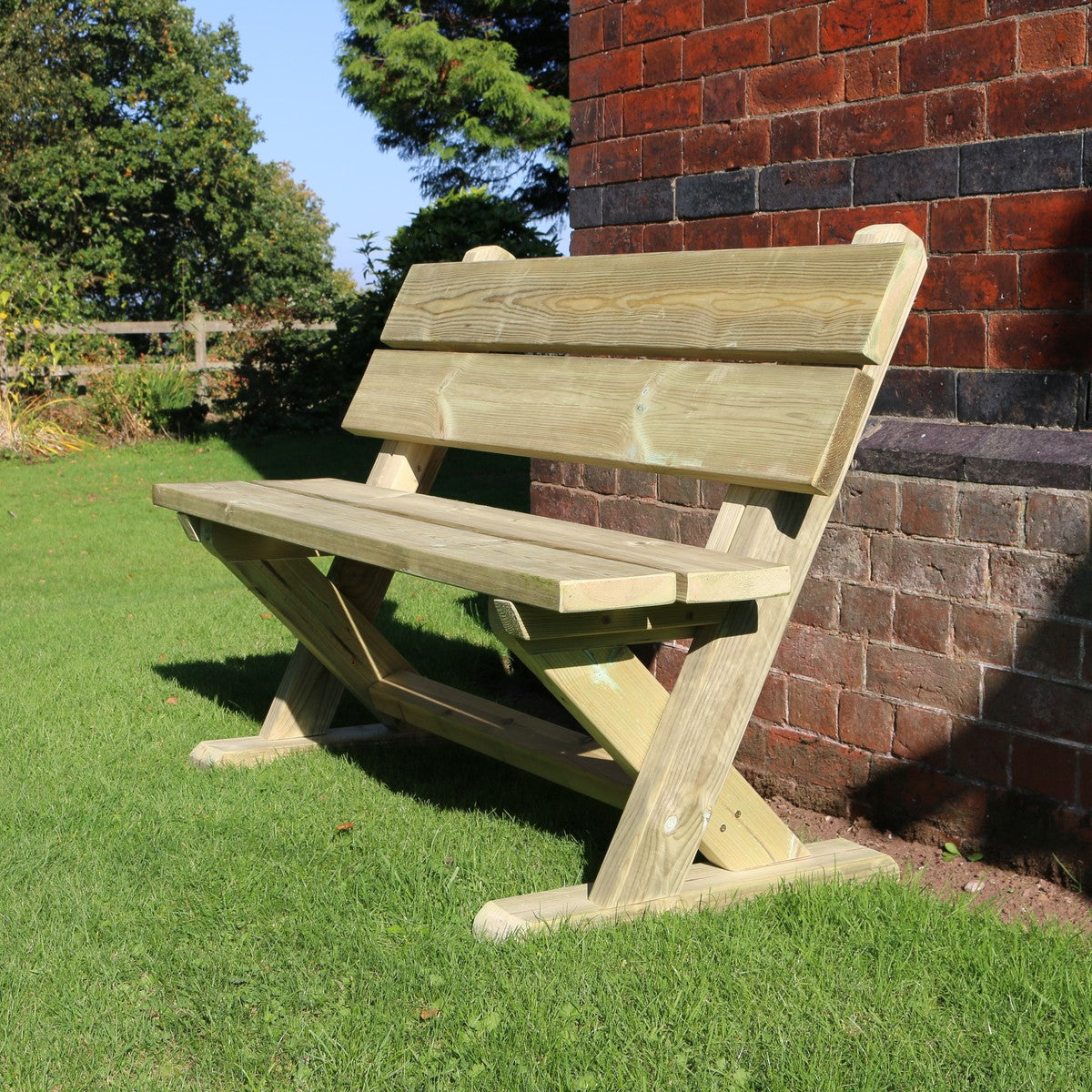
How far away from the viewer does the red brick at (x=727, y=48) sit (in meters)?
3.26

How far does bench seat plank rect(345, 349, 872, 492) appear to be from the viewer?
92.9 inches

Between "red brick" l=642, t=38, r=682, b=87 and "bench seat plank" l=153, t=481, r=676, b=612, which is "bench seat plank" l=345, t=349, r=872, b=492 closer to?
"bench seat plank" l=153, t=481, r=676, b=612

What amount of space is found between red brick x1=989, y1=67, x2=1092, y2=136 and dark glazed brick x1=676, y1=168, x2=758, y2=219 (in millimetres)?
700

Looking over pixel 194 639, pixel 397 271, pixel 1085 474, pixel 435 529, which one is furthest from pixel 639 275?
pixel 397 271

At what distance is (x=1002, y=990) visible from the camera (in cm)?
223

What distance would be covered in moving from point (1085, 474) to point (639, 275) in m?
1.02

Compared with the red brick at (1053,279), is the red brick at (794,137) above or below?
above

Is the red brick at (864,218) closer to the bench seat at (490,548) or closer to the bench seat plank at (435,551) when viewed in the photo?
the bench seat at (490,548)

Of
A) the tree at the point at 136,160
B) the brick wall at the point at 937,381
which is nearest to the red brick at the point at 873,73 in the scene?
the brick wall at the point at 937,381

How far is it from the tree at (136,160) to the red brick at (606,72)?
22196 mm

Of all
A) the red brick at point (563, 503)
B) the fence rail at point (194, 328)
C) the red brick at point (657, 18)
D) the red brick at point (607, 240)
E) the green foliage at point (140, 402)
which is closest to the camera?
the red brick at point (657, 18)

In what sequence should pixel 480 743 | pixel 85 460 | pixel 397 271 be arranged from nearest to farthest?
pixel 480 743 → pixel 85 460 → pixel 397 271

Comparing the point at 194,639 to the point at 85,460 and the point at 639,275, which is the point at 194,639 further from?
the point at 85,460

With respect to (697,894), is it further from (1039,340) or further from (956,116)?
(956,116)
